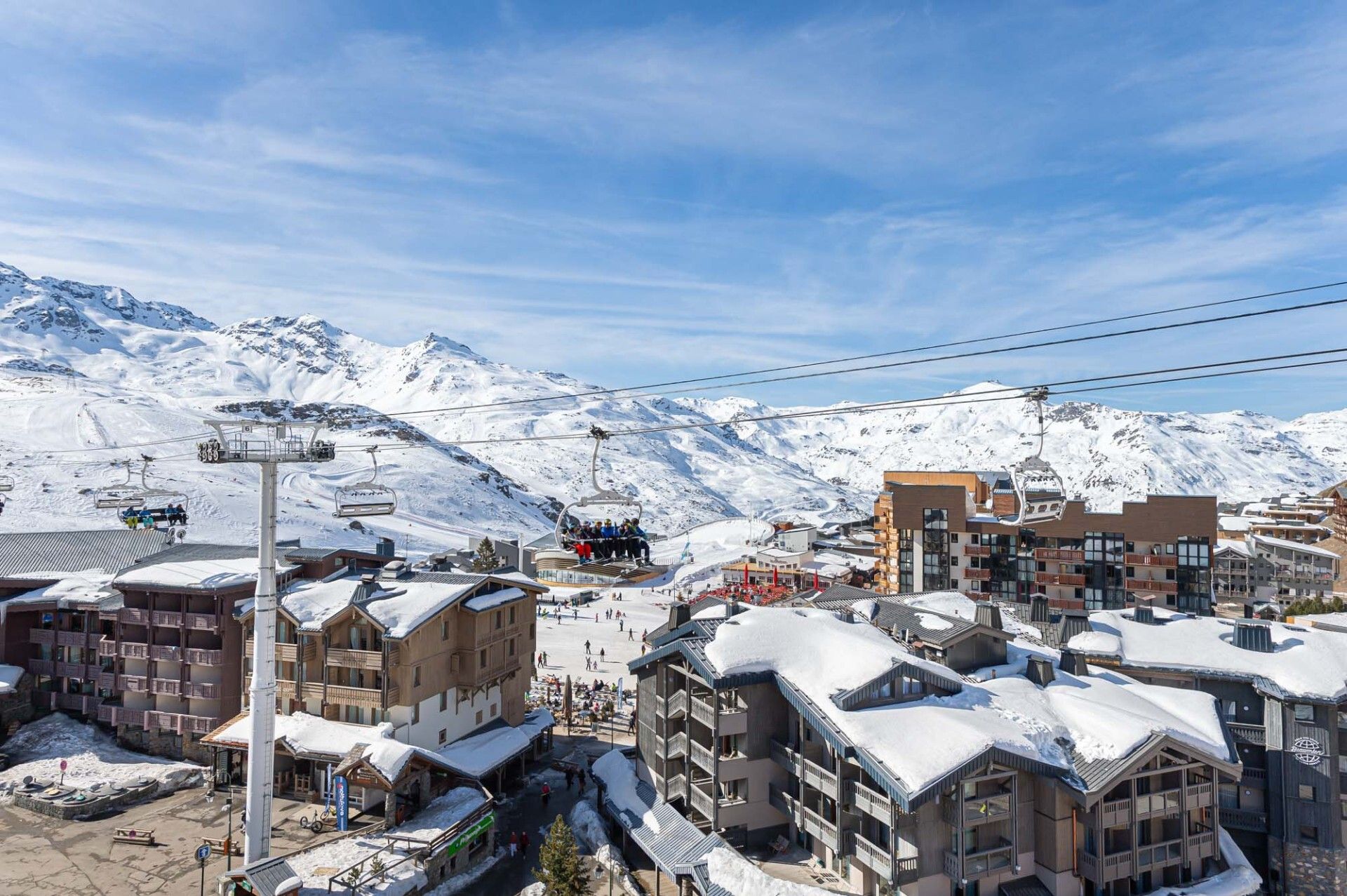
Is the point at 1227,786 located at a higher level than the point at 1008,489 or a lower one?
lower

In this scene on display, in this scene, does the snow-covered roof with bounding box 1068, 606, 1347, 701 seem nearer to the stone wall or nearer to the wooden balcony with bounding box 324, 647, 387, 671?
the stone wall

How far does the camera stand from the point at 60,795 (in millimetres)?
31938

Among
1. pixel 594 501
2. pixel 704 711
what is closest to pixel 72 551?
pixel 704 711

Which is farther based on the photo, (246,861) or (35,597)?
(35,597)

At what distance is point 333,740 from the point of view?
31.9 m

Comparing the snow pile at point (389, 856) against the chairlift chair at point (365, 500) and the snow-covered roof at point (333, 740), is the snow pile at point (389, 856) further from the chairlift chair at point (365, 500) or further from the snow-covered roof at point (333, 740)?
the chairlift chair at point (365, 500)

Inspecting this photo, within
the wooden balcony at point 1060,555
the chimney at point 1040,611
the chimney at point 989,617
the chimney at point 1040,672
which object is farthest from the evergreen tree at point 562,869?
the wooden balcony at point 1060,555

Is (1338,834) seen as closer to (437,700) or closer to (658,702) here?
(658,702)

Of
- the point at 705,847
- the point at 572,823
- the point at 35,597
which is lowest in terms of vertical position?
the point at 572,823

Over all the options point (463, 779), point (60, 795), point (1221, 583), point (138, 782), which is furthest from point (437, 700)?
point (1221, 583)

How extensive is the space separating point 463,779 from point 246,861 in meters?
8.95

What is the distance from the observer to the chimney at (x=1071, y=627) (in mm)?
33781

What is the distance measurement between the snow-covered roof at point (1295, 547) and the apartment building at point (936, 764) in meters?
77.5

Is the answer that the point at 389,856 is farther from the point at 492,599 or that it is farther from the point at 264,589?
the point at 492,599
